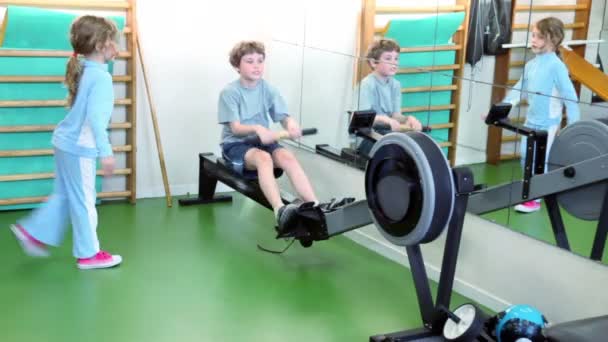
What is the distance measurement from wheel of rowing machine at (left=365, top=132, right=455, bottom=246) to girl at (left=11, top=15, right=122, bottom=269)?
1.56 m

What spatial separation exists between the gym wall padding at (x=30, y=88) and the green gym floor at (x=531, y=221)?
2.78m

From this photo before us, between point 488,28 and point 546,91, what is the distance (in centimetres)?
69

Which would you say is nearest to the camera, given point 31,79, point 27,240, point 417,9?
point 27,240

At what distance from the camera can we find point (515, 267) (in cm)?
380

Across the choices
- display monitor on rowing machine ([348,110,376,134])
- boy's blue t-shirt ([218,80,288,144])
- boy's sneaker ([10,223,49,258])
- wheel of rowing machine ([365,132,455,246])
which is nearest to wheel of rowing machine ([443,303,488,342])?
wheel of rowing machine ([365,132,455,246])

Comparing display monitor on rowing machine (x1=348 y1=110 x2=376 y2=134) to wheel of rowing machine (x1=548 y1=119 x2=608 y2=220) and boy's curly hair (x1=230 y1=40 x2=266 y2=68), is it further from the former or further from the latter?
boy's curly hair (x1=230 y1=40 x2=266 y2=68)

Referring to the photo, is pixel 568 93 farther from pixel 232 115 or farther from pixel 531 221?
pixel 232 115

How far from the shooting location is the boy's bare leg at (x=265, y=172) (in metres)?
4.51

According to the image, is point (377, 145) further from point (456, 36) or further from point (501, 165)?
point (456, 36)

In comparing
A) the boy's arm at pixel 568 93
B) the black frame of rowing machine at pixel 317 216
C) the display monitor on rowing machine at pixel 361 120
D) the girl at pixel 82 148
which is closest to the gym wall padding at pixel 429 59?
the display monitor on rowing machine at pixel 361 120

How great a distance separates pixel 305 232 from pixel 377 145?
1041 mm

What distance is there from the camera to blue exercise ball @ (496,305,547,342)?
303 centimetres

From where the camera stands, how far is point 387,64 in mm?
4664

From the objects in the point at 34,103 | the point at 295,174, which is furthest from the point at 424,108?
the point at 34,103
